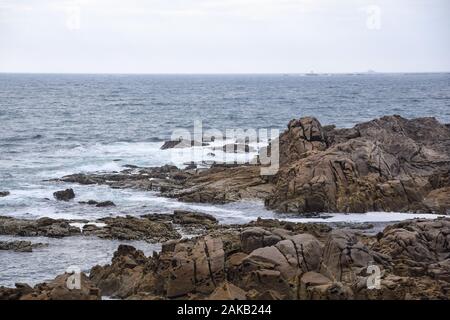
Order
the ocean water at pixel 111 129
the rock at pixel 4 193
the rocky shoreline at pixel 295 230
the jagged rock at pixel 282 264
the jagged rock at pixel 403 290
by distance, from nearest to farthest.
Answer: the jagged rock at pixel 403 290, the jagged rock at pixel 282 264, the rocky shoreline at pixel 295 230, the ocean water at pixel 111 129, the rock at pixel 4 193

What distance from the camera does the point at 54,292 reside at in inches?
695

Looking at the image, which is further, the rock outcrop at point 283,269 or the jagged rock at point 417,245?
the jagged rock at point 417,245

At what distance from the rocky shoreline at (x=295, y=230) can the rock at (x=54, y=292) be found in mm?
51

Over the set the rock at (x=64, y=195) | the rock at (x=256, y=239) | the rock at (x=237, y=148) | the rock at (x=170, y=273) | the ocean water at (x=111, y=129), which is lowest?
the ocean water at (x=111, y=129)

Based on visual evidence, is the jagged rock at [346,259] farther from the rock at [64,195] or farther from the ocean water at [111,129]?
the rock at [64,195]

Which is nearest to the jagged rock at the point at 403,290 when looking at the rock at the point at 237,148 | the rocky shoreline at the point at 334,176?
the rocky shoreline at the point at 334,176

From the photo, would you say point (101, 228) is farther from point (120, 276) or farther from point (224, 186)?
point (224, 186)

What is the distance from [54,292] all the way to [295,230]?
498 inches

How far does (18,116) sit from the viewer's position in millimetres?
92688

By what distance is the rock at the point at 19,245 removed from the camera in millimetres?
27667
